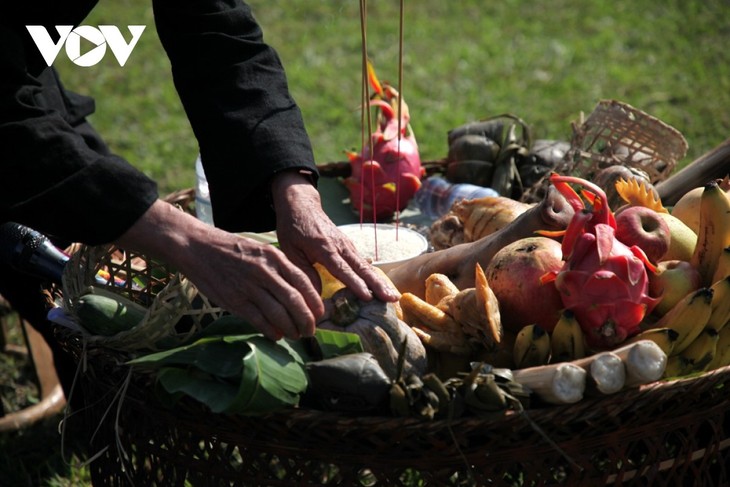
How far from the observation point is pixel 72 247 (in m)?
1.99

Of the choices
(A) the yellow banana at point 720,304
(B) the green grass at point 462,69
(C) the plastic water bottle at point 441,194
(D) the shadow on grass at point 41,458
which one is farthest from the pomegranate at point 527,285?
(B) the green grass at point 462,69

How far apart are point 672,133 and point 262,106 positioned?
1056 mm

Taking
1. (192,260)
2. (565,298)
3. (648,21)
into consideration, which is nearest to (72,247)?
(192,260)

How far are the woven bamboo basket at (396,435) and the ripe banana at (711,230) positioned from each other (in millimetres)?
237

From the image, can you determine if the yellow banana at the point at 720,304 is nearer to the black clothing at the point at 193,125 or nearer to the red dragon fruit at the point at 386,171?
the black clothing at the point at 193,125

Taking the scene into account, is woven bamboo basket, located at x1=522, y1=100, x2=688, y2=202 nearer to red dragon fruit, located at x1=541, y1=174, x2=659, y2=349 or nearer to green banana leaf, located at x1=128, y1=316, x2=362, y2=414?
red dragon fruit, located at x1=541, y1=174, x2=659, y2=349

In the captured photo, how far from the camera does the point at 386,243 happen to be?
2.05 m

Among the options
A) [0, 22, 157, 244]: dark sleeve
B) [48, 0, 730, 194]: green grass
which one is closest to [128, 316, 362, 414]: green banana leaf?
[0, 22, 157, 244]: dark sleeve

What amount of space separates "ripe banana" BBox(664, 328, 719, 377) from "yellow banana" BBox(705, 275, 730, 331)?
0.06 ft

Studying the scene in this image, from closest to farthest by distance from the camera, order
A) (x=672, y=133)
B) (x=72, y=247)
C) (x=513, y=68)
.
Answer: (x=72, y=247), (x=672, y=133), (x=513, y=68)

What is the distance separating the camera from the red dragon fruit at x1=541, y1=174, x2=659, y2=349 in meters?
1.43

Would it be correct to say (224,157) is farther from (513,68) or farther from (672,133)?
(513,68)

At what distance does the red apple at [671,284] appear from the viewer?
153 cm

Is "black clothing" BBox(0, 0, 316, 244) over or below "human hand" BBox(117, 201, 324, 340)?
over
